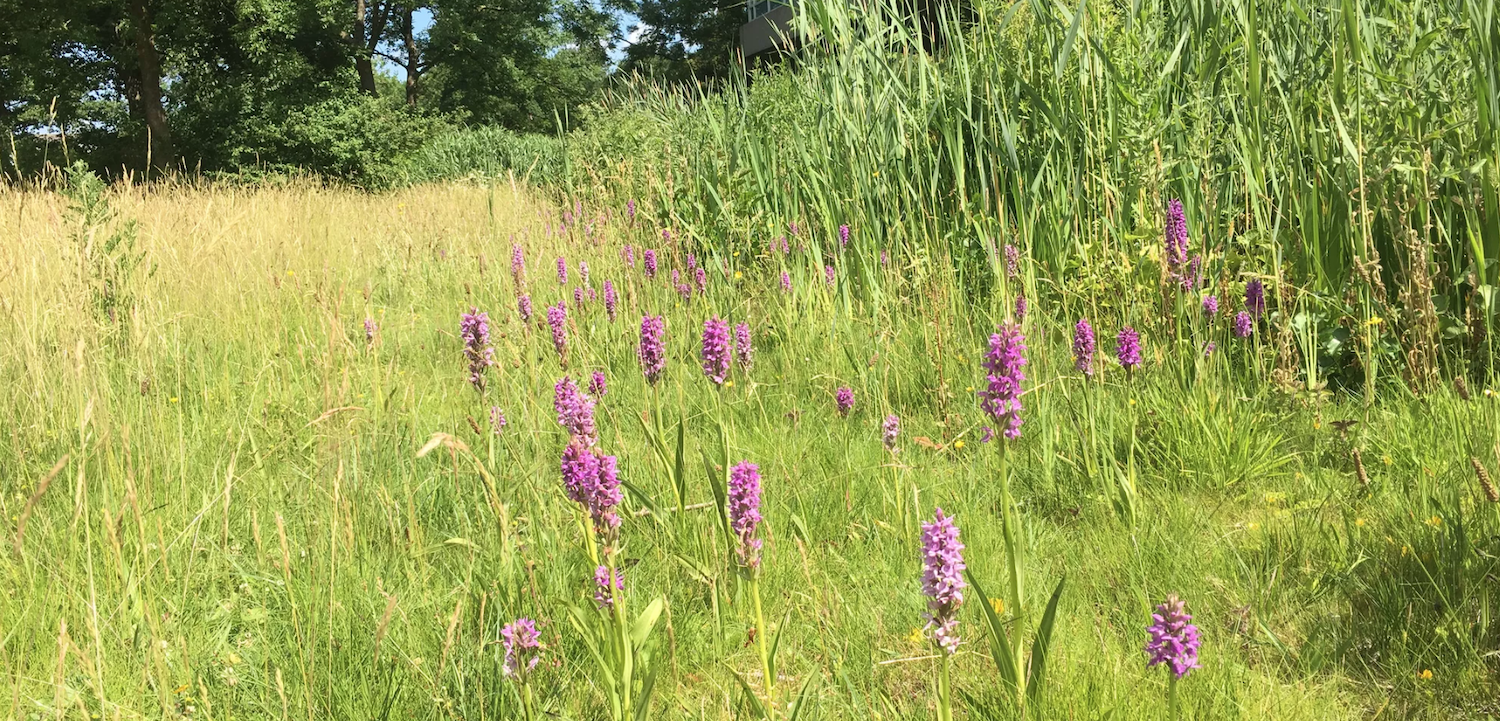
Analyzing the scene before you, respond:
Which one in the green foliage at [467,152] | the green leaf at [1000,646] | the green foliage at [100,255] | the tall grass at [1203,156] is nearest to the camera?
the green leaf at [1000,646]

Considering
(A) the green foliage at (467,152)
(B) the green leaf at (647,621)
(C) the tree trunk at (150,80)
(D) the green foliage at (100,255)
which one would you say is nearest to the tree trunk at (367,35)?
(A) the green foliage at (467,152)

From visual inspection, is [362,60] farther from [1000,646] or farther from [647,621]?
[1000,646]

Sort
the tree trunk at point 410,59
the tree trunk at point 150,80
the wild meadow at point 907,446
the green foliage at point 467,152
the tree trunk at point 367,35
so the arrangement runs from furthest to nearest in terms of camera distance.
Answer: the tree trunk at point 410,59 → the tree trunk at point 367,35 → the tree trunk at point 150,80 → the green foliage at point 467,152 → the wild meadow at point 907,446

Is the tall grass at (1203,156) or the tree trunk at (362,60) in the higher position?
the tree trunk at (362,60)

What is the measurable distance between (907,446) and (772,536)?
0.64 metres

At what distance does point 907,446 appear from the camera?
2521 mm

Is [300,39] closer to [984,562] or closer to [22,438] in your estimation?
[22,438]

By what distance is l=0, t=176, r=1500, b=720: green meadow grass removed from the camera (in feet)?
4.93

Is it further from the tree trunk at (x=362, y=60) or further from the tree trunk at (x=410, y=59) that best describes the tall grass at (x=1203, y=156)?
the tree trunk at (x=410, y=59)

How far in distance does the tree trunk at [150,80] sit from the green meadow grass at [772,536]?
20823mm

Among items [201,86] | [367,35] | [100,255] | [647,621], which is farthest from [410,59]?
[647,621]

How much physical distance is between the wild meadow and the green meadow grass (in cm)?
1

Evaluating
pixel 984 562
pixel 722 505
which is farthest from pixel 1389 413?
pixel 722 505

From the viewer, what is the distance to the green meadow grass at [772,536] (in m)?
1.50
